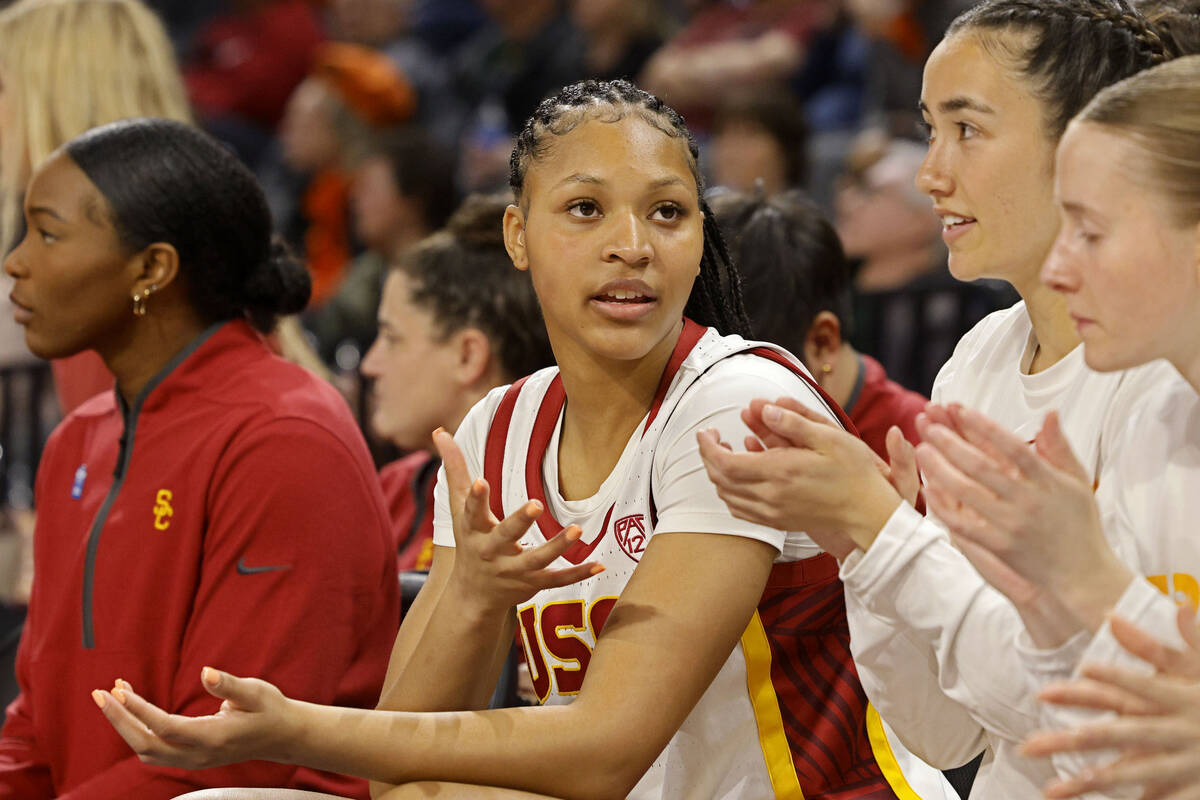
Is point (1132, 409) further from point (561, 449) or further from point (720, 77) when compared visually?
point (720, 77)

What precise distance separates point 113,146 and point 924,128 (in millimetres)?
1500

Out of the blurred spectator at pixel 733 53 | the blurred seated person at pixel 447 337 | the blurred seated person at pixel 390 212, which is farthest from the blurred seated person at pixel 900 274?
the blurred seated person at pixel 390 212

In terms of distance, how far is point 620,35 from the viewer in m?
6.46

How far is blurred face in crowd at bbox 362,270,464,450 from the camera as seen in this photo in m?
3.37

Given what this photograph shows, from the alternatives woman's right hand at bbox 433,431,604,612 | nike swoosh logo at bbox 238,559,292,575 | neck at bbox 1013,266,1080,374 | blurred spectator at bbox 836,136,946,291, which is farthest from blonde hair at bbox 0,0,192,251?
neck at bbox 1013,266,1080,374

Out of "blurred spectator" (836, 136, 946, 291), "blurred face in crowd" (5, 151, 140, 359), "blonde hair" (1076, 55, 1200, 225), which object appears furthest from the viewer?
"blurred spectator" (836, 136, 946, 291)

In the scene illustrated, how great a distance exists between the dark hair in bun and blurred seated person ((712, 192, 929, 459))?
0.94 m

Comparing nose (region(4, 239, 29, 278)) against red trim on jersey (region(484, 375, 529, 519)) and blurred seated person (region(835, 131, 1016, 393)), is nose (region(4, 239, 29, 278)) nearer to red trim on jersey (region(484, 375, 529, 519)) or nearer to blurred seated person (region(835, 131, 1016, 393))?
red trim on jersey (region(484, 375, 529, 519))

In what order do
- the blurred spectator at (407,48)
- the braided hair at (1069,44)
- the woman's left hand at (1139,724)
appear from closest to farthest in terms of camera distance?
the woman's left hand at (1139,724), the braided hair at (1069,44), the blurred spectator at (407,48)

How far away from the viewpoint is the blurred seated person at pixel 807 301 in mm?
3055

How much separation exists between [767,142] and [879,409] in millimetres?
2248

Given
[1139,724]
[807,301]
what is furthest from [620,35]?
[1139,724]

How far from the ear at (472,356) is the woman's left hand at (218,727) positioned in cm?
155

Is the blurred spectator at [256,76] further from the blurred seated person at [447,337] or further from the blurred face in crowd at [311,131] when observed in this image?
the blurred seated person at [447,337]
